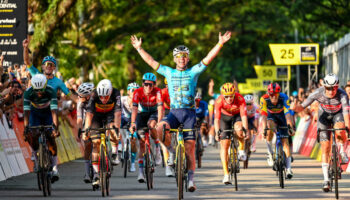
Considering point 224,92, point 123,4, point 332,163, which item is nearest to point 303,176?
point 224,92

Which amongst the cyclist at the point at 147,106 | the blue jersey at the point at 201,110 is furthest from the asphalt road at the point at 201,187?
the blue jersey at the point at 201,110

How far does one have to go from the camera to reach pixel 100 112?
54.4 feet

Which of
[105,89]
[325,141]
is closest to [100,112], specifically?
[105,89]

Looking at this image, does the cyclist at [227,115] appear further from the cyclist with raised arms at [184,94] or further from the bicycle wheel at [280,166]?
the cyclist with raised arms at [184,94]

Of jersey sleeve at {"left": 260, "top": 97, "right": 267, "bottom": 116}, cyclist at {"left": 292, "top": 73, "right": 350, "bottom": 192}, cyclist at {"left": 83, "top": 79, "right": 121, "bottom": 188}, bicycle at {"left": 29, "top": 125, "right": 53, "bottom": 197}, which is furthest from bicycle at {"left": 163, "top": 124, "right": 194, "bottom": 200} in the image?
jersey sleeve at {"left": 260, "top": 97, "right": 267, "bottom": 116}

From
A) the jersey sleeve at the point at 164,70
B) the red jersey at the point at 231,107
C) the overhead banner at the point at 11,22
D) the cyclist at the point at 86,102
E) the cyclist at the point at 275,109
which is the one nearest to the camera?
the jersey sleeve at the point at 164,70

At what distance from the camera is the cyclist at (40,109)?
16375mm

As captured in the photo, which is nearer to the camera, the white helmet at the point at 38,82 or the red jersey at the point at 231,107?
the white helmet at the point at 38,82

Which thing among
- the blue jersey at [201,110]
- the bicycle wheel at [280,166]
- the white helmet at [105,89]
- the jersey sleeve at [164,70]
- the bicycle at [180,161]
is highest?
the jersey sleeve at [164,70]

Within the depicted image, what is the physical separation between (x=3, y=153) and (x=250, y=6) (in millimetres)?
27831

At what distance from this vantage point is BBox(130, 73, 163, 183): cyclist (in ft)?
59.4

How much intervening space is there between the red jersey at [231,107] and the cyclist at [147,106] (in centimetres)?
100

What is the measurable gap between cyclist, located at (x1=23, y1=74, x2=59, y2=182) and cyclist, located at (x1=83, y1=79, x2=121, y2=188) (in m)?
0.58

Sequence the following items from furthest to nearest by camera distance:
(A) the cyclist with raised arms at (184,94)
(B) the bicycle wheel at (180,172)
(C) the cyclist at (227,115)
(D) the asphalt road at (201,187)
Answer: (C) the cyclist at (227,115), (D) the asphalt road at (201,187), (A) the cyclist with raised arms at (184,94), (B) the bicycle wheel at (180,172)
